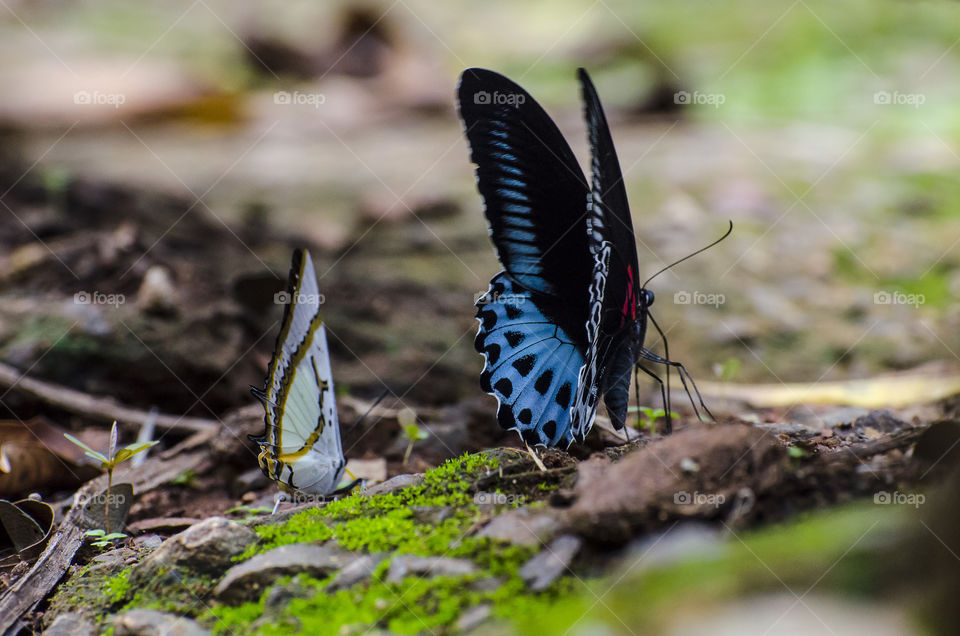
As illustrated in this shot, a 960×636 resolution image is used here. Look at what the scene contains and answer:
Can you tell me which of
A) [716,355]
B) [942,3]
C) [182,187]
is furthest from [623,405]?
[942,3]

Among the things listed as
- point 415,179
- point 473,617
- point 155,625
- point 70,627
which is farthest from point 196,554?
point 415,179

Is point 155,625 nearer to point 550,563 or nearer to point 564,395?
point 550,563

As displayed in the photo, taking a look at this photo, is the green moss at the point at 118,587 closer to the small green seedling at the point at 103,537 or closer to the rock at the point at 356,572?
the small green seedling at the point at 103,537

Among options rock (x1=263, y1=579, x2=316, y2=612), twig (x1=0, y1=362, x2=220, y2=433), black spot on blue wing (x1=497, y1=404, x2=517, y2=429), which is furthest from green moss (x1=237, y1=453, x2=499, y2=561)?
twig (x1=0, y1=362, x2=220, y2=433)

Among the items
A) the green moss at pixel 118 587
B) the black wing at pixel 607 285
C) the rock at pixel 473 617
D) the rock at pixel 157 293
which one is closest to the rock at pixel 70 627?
the green moss at pixel 118 587

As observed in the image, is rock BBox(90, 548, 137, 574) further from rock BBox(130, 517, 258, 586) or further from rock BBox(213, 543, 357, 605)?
rock BBox(213, 543, 357, 605)

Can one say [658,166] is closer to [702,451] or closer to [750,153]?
[750,153]

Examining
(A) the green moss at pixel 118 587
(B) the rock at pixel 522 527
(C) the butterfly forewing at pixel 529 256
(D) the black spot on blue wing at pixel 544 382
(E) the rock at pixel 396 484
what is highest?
(C) the butterfly forewing at pixel 529 256
